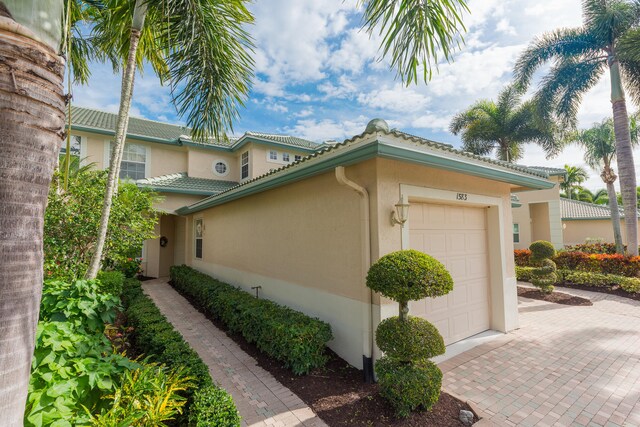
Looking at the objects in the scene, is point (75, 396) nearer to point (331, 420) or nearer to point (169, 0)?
point (331, 420)

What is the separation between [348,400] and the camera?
3.80 meters

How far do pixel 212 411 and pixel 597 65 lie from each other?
62.1 ft

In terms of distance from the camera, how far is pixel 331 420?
135 inches

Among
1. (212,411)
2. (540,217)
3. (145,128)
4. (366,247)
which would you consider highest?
(145,128)

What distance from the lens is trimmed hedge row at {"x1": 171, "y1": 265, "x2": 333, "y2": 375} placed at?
14.7 ft

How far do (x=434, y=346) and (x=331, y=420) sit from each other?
5.08 feet

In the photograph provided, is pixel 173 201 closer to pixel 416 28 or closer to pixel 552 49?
pixel 416 28

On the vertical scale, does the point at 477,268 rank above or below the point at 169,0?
below

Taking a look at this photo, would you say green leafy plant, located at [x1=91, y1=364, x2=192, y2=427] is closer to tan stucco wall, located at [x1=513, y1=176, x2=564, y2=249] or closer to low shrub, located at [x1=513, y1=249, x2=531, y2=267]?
low shrub, located at [x1=513, y1=249, x2=531, y2=267]

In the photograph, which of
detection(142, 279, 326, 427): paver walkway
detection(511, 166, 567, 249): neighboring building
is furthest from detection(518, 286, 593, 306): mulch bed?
detection(511, 166, 567, 249): neighboring building

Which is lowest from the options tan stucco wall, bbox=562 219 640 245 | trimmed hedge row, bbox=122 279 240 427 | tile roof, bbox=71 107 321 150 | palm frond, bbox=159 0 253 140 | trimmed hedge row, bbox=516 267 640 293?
trimmed hedge row, bbox=516 267 640 293

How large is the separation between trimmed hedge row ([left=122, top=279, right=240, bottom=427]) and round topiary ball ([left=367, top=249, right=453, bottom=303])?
2.16 meters

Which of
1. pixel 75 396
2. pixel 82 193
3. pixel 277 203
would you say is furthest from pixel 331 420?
pixel 82 193

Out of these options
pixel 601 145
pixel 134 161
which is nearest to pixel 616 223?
pixel 601 145
